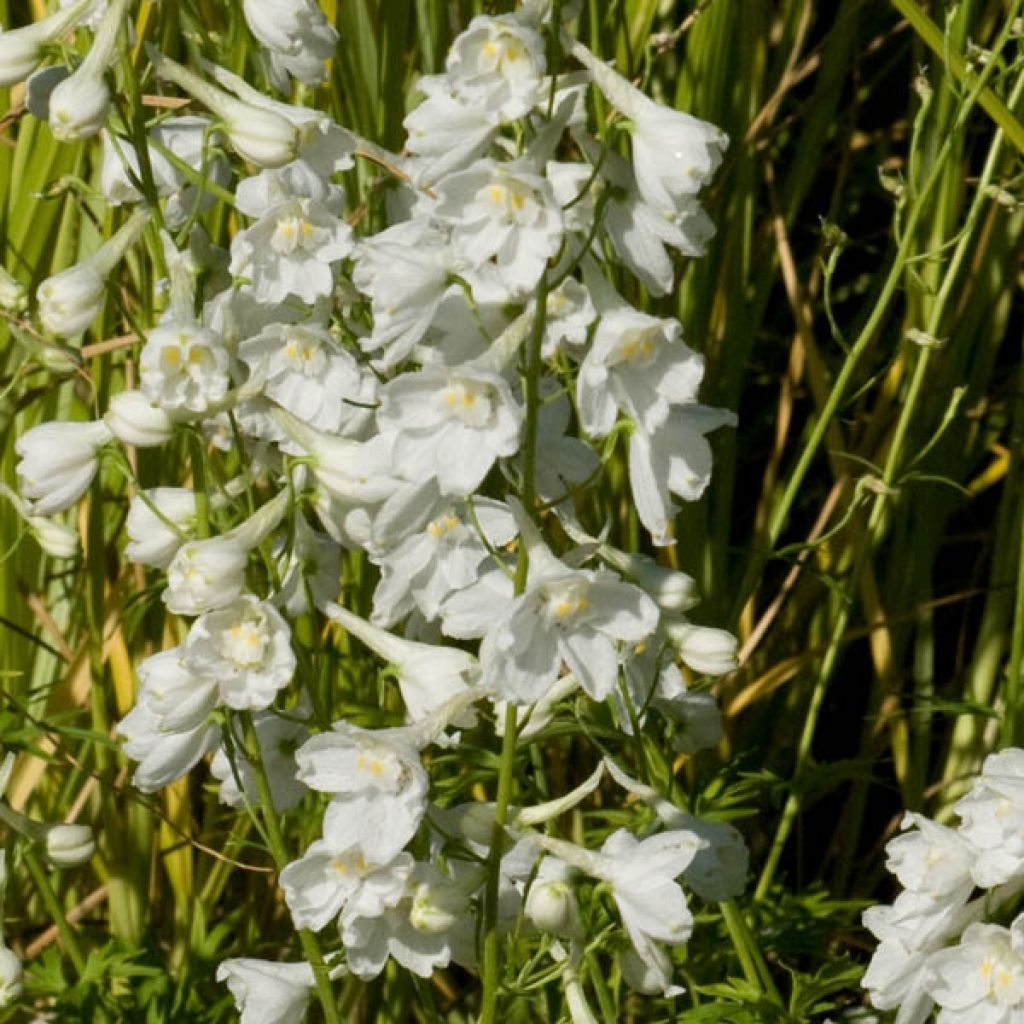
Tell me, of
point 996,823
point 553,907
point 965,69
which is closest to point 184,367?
point 553,907

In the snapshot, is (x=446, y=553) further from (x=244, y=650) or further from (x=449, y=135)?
(x=449, y=135)

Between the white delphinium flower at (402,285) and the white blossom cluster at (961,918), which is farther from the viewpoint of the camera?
the white blossom cluster at (961,918)

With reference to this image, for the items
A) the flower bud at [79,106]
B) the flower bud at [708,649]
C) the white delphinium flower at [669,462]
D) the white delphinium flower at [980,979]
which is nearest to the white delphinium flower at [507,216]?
the white delphinium flower at [669,462]

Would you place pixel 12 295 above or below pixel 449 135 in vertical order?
below

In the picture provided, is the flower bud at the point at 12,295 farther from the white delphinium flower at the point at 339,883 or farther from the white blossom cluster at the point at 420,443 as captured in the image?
the white delphinium flower at the point at 339,883

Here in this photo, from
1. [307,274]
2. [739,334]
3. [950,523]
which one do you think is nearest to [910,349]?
[739,334]

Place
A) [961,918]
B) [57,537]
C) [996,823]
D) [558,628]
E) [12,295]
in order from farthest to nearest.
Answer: [57,537]
[12,295]
[961,918]
[996,823]
[558,628]

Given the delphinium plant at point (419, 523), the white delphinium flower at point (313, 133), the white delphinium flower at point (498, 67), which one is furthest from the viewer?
the white delphinium flower at point (313, 133)
